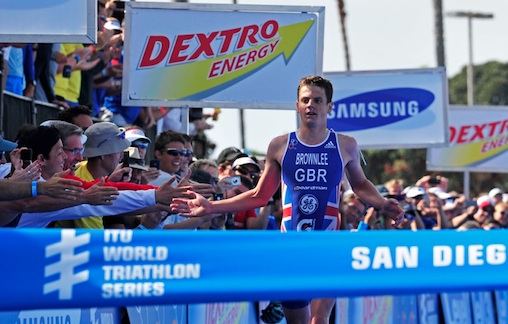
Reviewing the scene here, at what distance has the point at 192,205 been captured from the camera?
8078mm

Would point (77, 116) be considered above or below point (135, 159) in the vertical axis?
above

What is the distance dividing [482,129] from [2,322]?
16.2 meters

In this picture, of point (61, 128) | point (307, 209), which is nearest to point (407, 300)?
point (307, 209)

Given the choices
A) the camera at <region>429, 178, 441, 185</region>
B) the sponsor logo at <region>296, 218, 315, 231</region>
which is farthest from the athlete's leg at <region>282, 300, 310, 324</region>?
the camera at <region>429, 178, 441, 185</region>

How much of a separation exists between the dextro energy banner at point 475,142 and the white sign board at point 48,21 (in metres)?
13.0

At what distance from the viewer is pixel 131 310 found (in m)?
9.48

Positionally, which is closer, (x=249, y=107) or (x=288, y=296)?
(x=288, y=296)

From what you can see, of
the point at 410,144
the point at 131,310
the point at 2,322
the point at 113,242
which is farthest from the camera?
the point at 410,144

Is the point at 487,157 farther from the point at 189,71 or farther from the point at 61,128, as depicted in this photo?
the point at 61,128

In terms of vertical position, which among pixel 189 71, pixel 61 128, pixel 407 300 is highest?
A: pixel 189 71

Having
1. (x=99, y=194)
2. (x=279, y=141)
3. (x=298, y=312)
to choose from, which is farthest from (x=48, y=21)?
(x=298, y=312)

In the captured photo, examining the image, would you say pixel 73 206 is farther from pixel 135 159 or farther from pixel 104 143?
pixel 135 159

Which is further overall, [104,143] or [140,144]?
[140,144]

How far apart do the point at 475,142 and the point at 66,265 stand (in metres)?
17.9
